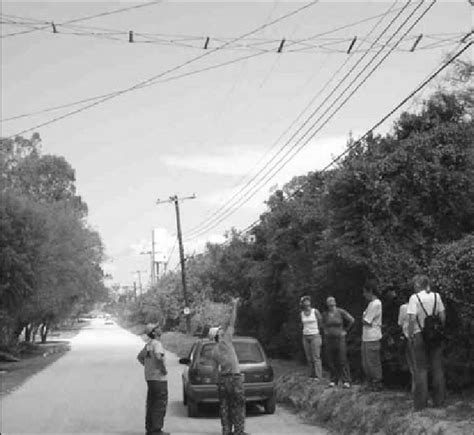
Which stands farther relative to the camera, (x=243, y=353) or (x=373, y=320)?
(x=243, y=353)

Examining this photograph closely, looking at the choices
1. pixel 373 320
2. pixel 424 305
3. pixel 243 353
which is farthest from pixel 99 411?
pixel 424 305

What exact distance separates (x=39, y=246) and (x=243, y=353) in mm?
15954

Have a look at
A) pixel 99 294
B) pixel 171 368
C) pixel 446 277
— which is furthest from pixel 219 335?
pixel 99 294

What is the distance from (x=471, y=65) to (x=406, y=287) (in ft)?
25.8

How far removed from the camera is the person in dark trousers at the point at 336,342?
1327 cm

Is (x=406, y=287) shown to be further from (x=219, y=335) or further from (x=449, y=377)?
(x=219, y=335)

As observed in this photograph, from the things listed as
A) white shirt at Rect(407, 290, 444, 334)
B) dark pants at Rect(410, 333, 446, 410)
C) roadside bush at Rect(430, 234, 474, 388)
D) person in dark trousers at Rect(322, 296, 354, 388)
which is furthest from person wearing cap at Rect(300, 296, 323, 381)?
white shirt at Rect(407, 290, 444, 334)

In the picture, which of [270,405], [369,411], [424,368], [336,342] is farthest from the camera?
[270,405]

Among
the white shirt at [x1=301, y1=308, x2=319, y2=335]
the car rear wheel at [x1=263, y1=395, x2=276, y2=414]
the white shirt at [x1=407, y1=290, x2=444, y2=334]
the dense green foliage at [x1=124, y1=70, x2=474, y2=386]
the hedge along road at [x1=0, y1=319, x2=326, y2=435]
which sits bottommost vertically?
the hedge along road at [x1=0, y1=319, x2=326, y2=435]

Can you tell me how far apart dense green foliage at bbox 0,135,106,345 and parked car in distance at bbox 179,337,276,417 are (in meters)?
14.2

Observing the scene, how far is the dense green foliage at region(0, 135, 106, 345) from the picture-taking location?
26594 mm

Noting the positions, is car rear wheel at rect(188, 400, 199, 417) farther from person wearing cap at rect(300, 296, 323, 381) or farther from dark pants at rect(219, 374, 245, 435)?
dark pants at rect(219, 374, 245, 435)

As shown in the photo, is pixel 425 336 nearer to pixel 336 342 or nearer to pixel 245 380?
pixel 336 342

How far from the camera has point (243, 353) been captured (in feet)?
45.0
